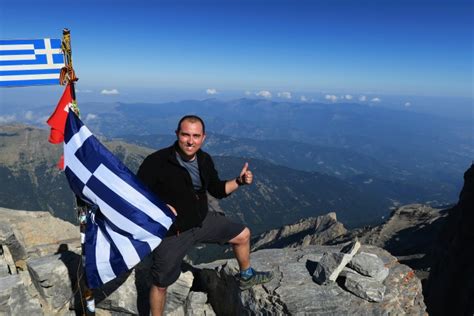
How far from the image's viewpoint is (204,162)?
960 cm

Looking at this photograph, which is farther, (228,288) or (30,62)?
(228,288)

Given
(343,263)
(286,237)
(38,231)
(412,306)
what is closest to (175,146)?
(343,263)

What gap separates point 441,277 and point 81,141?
4087 centimetres

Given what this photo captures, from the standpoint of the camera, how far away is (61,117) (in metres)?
9.88

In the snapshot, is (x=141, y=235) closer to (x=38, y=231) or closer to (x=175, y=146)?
(x=175, y=146)

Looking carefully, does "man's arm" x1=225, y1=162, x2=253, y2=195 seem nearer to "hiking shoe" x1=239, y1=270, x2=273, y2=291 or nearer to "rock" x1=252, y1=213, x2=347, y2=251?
"hiking shoe" x1=239, y1=270, x2=273, y2=291

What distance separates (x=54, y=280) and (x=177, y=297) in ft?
13.2

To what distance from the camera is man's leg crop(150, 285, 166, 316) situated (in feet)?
29.9

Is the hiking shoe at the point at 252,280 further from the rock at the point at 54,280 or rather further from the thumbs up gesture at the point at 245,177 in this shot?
the rock at the point at 54,280

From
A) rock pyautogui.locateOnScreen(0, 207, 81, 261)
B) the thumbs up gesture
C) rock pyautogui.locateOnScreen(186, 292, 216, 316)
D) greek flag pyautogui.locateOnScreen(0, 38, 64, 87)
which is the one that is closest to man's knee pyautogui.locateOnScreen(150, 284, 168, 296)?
rock pyautogui.locateOnScreen(186, 292, 216, 316)

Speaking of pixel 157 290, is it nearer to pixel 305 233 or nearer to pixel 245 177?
pixel 245 177

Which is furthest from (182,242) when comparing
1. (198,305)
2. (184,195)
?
(198,305)

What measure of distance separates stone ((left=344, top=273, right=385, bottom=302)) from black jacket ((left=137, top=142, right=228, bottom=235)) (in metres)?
4.62

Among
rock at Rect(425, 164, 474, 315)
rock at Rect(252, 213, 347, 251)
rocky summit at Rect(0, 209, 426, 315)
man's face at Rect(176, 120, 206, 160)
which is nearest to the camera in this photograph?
man's face at Rect(176, 120, 206, 160)
